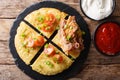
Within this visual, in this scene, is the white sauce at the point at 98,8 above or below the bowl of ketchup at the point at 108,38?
above

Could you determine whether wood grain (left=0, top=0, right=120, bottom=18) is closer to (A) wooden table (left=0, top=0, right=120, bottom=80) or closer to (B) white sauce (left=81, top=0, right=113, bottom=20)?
(A) wooden table (left=0, top=0, right=120, bottom=80)

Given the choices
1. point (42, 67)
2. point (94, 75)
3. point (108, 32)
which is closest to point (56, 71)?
point (42, 67)

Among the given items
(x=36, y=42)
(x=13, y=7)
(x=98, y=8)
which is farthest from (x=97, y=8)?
(x=13, y=7)

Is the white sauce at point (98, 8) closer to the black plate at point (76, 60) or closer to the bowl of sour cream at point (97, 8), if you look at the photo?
the bowl of sour cream at point (97, 8)

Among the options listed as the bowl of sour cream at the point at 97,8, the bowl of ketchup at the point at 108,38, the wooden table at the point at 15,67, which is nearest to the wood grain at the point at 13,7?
the wooden table at the point at 15,67

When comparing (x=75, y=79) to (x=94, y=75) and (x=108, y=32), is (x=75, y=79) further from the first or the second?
(x=108, y=32)

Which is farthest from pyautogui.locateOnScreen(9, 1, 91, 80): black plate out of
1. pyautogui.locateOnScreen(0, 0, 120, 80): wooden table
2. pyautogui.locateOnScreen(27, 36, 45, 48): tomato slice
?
pyautogui.locateOnScreen(27, 36, 45, 48): tomato slice
